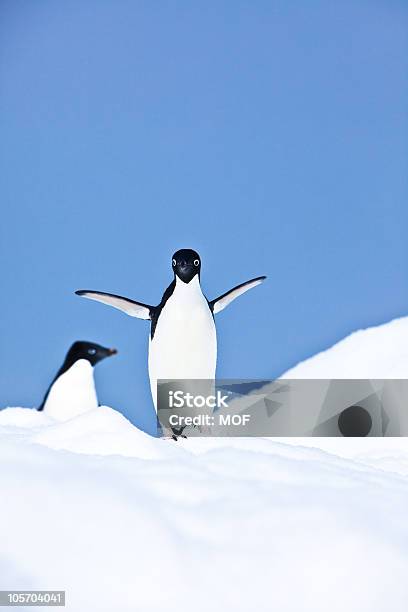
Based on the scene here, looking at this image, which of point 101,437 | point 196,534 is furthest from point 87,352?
point 196,534

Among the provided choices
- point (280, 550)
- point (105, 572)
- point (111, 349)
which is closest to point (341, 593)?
point (280, 550)

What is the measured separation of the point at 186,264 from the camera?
79.6 inches

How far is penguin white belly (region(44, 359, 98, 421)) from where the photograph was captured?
360cm

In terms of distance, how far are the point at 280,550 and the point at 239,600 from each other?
64 millimetres

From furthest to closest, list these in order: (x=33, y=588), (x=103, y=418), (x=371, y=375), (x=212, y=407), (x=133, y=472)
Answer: (x=371, y=375) < (x=212, y=407) < (x=103, y=418) < (x=133, y=472) < (x=33, y=588)

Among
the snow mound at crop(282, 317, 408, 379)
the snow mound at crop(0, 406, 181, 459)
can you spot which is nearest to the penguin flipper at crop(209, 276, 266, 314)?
the snow mound at crop(282, 317, 408, 379)

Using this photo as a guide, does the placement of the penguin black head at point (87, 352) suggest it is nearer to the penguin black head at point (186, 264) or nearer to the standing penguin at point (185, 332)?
the standing penguin at point (185, 332)

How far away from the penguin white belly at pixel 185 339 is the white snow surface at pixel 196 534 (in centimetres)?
123

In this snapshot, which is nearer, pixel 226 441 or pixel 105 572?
pixel 105 572

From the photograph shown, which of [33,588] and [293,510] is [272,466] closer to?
[293,510]

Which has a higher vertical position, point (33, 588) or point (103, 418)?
point (103, 418)

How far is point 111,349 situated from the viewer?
12.9 feet

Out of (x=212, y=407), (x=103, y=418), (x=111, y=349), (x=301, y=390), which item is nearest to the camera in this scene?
(x=103, y=418)

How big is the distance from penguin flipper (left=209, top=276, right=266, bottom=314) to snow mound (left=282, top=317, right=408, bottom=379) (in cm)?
66
